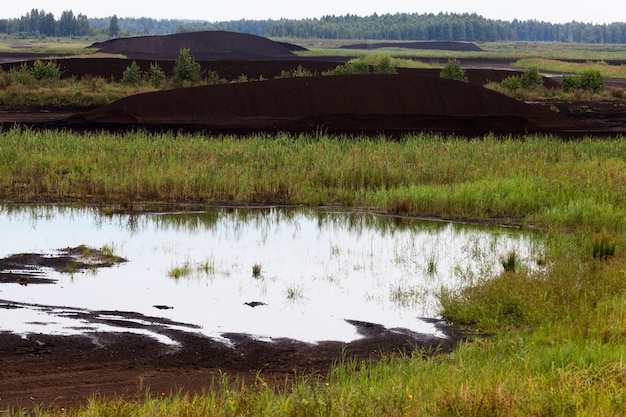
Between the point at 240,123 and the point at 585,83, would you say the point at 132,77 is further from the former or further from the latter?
the point at 585,83

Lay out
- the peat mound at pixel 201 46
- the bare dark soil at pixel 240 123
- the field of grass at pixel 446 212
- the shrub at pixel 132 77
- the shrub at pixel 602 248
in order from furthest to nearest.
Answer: the peat mound at pixel 201 46 → the shrub at pixel 132 77 → the shrub at pixel 602 248 → the bare dark soil at pixel 240 123 → the field of grass at pixel 446 212

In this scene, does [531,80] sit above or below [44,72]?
below

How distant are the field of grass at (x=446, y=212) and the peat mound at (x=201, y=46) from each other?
3248 inches

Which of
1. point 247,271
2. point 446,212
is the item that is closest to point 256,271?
point 247,271

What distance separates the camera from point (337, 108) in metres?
40.8

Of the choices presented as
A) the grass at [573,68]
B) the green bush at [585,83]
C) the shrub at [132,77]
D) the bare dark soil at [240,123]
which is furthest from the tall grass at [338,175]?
the grass at [573,68]

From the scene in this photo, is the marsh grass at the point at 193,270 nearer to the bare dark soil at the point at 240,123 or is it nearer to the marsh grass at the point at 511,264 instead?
the bare dark soil at the point at 240,123

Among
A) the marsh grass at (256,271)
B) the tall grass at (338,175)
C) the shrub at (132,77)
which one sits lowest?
the marsh grass at (256,271)

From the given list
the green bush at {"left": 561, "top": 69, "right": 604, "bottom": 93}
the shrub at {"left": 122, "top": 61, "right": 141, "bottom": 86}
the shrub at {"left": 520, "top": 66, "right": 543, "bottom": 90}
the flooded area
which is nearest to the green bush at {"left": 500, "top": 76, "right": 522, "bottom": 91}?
the shrub at {"left": 520, "top": 66, "right": 543, "bottom": 90}

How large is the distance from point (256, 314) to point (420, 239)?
665 centimetres

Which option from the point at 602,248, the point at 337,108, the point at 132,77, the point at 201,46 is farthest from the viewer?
the point at 201,46

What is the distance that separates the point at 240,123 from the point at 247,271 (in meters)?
24.3

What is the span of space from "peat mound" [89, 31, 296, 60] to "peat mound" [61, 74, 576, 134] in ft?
219

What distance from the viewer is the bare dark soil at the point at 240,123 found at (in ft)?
32.9
